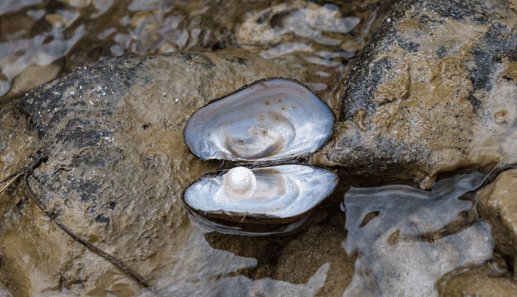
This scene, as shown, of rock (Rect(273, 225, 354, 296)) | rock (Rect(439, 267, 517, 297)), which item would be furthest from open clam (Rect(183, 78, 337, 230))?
rock (Rect(439, 267, 517, 297))

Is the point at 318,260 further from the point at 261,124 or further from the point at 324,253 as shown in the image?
the point at 261,124

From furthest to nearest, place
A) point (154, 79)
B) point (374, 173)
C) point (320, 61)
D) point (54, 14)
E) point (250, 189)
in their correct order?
1. point (54, 14)
2. point (320, 61)
3. point (154, 79)
4. point (374, 173)
5. point (250, 189)

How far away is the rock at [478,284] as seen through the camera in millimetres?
2510

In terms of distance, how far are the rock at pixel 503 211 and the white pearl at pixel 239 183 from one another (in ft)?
3.96

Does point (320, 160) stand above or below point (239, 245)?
above

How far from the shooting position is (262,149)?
123 inches

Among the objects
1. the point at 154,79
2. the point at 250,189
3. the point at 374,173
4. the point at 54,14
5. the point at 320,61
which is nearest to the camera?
the point at 250,189

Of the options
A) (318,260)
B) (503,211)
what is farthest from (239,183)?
(503,211)

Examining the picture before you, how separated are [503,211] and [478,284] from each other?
14.8 inches

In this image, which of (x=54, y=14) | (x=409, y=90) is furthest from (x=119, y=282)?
(x=54, y=14)

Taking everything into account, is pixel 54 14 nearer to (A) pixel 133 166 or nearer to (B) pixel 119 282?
(A) pixel 133 166

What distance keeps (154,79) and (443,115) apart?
1690 mm

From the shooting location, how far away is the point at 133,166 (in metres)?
2.95

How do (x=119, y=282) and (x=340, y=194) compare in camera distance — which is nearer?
(x=119, y=282)
